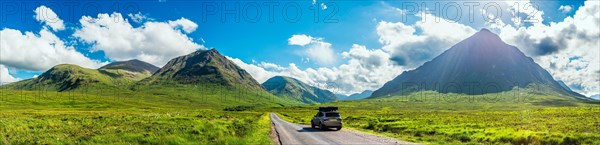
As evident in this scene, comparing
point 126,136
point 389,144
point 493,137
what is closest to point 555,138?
point 493,137

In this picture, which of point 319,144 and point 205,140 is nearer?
point 205,140

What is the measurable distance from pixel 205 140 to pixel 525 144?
841 inches

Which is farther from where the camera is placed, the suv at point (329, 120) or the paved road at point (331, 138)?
the suv at point (329, 120)

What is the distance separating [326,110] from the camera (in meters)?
45.3

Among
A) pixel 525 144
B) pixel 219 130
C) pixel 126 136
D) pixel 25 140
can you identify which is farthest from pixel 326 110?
pixel 25 140

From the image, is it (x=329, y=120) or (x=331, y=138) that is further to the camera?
(x=329, y=120)

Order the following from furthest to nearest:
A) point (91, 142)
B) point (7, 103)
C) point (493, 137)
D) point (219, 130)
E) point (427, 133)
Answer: point (7, 103) → point (427, 133) → point (219, 130) → point (493, 137) → point (91, 142)

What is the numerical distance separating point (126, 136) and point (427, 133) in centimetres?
2605

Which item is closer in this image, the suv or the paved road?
the paved road

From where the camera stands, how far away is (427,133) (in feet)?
117

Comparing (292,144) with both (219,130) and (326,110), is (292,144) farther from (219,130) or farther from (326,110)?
(326,110)

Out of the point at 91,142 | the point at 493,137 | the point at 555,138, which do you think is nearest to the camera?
the point at 91,142

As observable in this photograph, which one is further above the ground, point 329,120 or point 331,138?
point 329,120

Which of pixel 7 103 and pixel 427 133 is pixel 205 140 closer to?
pixel 427 133
